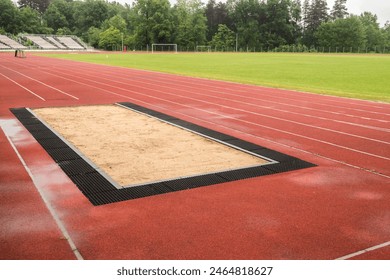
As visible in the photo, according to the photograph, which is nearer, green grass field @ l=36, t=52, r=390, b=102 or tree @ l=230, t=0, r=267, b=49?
green grass field @ l=36, t=52, r=390, b=102

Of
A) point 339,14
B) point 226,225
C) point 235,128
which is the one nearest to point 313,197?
point 226,225

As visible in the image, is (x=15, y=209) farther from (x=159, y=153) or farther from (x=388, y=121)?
(x=388, y=121)

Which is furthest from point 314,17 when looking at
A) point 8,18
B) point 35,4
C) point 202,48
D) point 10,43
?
point 35,4

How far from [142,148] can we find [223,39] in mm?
84473

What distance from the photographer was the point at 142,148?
22.0 ft

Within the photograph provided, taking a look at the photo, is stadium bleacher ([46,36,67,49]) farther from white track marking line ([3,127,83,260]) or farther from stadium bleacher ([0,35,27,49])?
white track marking line ([3,127,83,260])

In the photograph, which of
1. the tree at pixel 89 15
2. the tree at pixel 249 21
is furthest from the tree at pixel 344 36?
the tree at pixel 89 15

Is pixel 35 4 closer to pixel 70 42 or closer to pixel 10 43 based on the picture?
pixel 70 42

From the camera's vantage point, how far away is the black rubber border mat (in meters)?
4.73

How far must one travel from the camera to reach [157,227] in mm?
3848

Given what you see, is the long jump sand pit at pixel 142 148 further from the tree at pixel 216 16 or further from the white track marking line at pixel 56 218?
the tree at pixel 216 16

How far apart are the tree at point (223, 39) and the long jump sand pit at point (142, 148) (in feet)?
254

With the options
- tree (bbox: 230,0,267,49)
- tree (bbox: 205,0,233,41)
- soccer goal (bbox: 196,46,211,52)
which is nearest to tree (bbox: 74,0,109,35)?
tree (bbox: 205,0,233,41)

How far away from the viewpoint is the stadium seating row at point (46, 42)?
237ft
